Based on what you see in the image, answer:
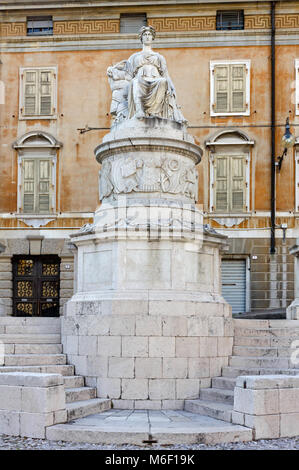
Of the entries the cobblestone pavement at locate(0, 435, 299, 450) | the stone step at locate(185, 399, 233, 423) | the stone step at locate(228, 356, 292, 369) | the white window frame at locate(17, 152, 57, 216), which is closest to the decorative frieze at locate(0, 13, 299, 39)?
the white window frame at locate(17, 152, 57, 216)

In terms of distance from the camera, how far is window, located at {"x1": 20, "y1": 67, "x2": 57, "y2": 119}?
24969 millimetres

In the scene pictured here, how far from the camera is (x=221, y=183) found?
24.0m

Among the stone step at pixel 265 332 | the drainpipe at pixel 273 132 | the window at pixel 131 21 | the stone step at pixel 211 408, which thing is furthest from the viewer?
the window at pixel 131 21

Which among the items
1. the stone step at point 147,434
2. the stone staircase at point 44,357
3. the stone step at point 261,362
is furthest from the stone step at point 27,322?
the stone step at point 147,434

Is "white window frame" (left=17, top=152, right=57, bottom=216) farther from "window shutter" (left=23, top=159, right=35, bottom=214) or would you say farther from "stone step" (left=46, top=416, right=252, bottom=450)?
"stone step" (left=46, top=416, right=252, bottom=450)

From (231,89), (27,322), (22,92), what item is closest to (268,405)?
(27,322)

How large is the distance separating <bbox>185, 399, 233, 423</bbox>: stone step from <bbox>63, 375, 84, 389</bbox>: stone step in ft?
5.64

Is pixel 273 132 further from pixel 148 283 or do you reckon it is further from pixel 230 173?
pixel 148 283

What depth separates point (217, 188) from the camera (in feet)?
78.7

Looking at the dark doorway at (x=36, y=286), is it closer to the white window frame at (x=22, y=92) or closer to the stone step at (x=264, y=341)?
the white window frame at (x=22, y=92)

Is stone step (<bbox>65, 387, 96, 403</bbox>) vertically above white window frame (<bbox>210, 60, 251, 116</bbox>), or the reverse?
white window frame (<bbox>210, 60, 251, 116</bbox>)

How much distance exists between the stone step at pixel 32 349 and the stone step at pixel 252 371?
2.85 m

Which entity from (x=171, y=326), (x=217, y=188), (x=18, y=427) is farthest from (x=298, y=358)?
(x=217, y=188)

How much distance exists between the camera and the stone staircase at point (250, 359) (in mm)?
10156
